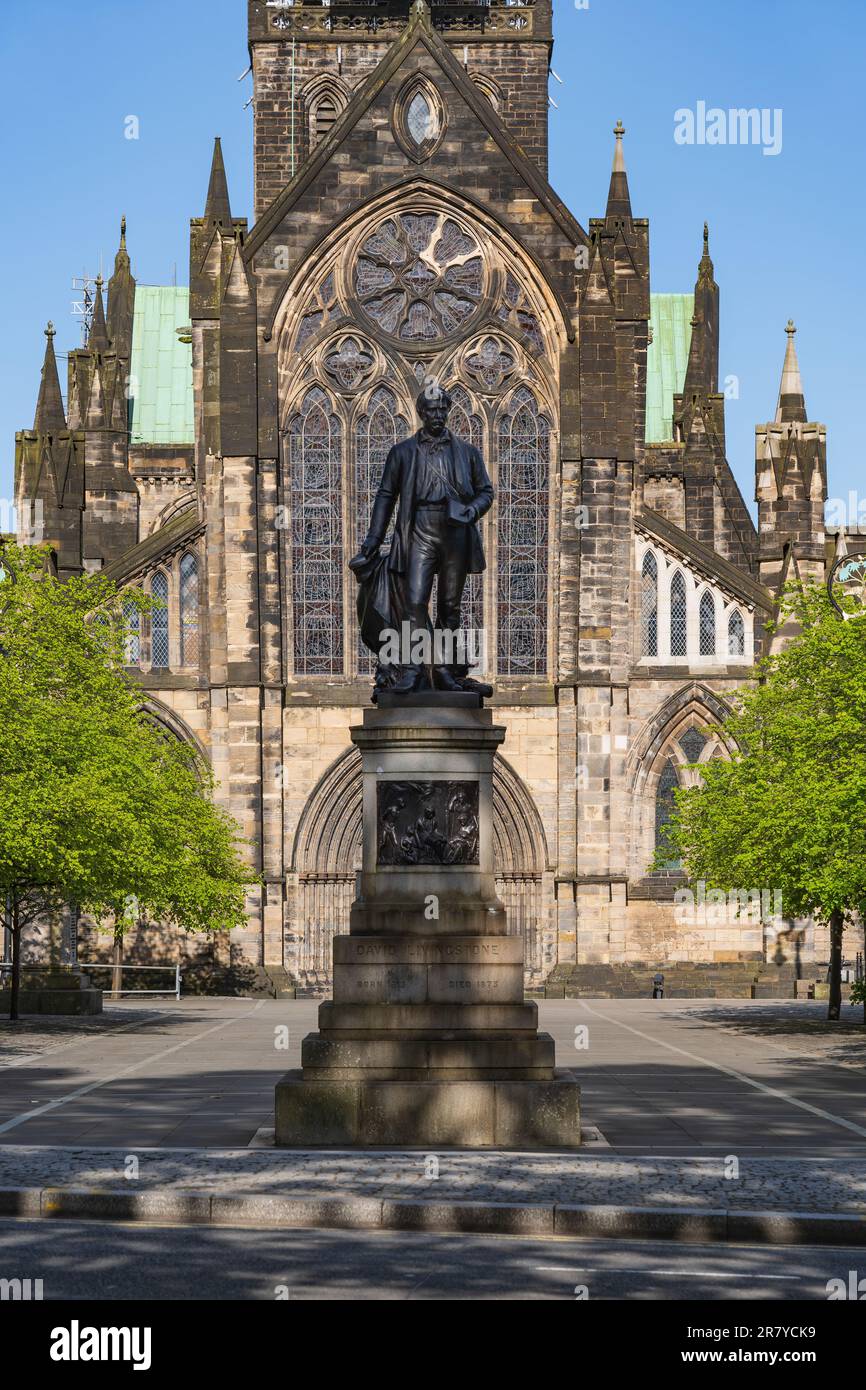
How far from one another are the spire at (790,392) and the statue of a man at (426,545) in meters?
31.4

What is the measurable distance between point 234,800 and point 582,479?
9935mm

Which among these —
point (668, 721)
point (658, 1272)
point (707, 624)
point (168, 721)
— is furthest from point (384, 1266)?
point (707, 624)

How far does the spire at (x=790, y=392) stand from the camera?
47.1 meters

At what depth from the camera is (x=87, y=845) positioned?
2916 cm

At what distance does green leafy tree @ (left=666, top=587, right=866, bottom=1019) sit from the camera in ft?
84.7

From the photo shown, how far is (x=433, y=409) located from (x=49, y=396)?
3782cm

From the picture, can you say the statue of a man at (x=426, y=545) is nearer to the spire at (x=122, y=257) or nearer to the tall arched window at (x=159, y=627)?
the tall arched window at (x=159, y=627)

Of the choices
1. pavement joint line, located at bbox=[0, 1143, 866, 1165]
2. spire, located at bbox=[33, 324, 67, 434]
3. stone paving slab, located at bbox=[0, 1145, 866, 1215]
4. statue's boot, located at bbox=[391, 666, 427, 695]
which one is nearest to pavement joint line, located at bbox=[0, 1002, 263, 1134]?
pavement joint line, located at bbox=[0, 1143, 866, 1165]

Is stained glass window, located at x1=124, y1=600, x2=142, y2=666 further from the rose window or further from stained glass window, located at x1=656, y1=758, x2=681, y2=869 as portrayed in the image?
stained glass window, located at x1=656, y1=758, x2=681, y2=869

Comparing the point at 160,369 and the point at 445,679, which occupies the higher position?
the point at 160,369

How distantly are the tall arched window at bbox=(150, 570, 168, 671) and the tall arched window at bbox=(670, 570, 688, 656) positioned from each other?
1091 centimetres

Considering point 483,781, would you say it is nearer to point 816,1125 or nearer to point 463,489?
point 463,489

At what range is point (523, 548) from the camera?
44.4m

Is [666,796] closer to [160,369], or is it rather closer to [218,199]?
[218,199]
